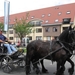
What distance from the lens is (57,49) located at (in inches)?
260

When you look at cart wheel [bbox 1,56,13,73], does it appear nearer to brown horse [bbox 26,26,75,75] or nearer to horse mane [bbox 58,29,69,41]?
brown horse [bbox 26,26,75,75]

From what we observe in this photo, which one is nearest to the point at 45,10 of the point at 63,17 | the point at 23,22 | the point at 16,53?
the point at 63,17

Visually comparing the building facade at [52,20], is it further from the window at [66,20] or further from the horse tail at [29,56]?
the horse tail at [29,56]

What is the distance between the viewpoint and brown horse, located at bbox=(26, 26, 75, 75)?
649 centimetres

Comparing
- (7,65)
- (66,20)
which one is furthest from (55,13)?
(7,65)

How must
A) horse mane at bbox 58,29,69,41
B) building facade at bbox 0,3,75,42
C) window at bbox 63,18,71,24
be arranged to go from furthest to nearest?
building facade at bbox 0,3,75,42 < window at bbox 63,18,71,24 < horse mane at bbox 58,29,69,41

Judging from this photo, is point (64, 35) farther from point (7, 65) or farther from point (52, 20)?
point (52, 20)

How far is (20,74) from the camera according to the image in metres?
7.48

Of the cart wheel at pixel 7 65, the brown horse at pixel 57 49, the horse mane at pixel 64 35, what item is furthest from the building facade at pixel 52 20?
the horse mane at pixel 64 35

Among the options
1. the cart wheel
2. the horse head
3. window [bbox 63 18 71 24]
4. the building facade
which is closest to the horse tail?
the cart wheel

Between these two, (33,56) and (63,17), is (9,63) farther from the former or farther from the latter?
(63,17)

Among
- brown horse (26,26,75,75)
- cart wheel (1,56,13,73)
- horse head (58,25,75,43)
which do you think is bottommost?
cart wheel (1,56,13,73)

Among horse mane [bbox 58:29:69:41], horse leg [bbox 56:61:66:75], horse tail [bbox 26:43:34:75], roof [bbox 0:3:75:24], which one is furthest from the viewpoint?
roof [bbox 0:3:75:24]

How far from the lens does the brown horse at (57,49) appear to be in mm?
6488
